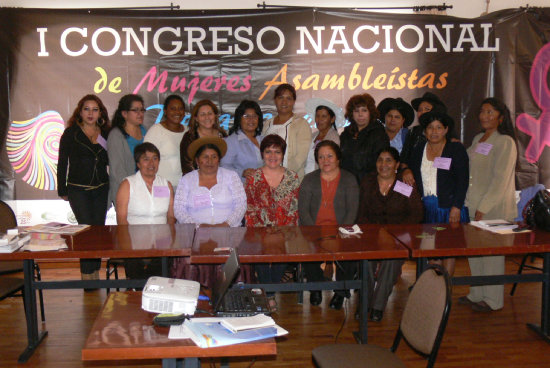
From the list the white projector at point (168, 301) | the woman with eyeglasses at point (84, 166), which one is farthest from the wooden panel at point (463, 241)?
the woman with eyeglasses at point (84, 166)

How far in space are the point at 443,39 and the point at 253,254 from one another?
3.73 m

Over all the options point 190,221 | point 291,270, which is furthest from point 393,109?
point 190,221

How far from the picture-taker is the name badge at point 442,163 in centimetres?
409

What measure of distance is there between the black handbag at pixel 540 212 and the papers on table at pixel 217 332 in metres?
2.40

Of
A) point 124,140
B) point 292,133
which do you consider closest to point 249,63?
point 292,133

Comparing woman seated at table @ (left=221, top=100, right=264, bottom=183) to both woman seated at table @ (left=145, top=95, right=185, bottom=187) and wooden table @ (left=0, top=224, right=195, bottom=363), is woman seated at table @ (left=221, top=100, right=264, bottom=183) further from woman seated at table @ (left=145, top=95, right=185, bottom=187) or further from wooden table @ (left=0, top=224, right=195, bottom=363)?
wooden table @ (left=0, top=224, right=195, bottom=363)

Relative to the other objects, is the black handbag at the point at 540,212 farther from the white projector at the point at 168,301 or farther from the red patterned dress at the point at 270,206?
the white projector at the point at 168,301

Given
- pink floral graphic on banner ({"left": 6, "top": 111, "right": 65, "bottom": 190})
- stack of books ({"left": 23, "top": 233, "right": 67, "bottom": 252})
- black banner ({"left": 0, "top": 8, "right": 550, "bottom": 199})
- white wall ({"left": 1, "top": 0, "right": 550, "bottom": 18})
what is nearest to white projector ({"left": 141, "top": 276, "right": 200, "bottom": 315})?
A: stack of books ({"left": 23, "top": 233, "right": 67, "bottom": 252})

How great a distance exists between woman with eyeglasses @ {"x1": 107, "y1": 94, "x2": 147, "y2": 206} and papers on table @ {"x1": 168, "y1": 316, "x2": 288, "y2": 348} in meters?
2.70

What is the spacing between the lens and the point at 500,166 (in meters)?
4.09

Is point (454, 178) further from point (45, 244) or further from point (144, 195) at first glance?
point (45, 244)

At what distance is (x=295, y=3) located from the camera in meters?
5.69

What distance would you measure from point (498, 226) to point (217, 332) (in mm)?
2447

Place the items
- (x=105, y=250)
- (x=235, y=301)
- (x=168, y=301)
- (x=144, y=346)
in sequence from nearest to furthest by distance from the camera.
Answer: (x=144, y=346)
(x=168, y=301)
(x=235, y=301)
(x=105, y=250)
